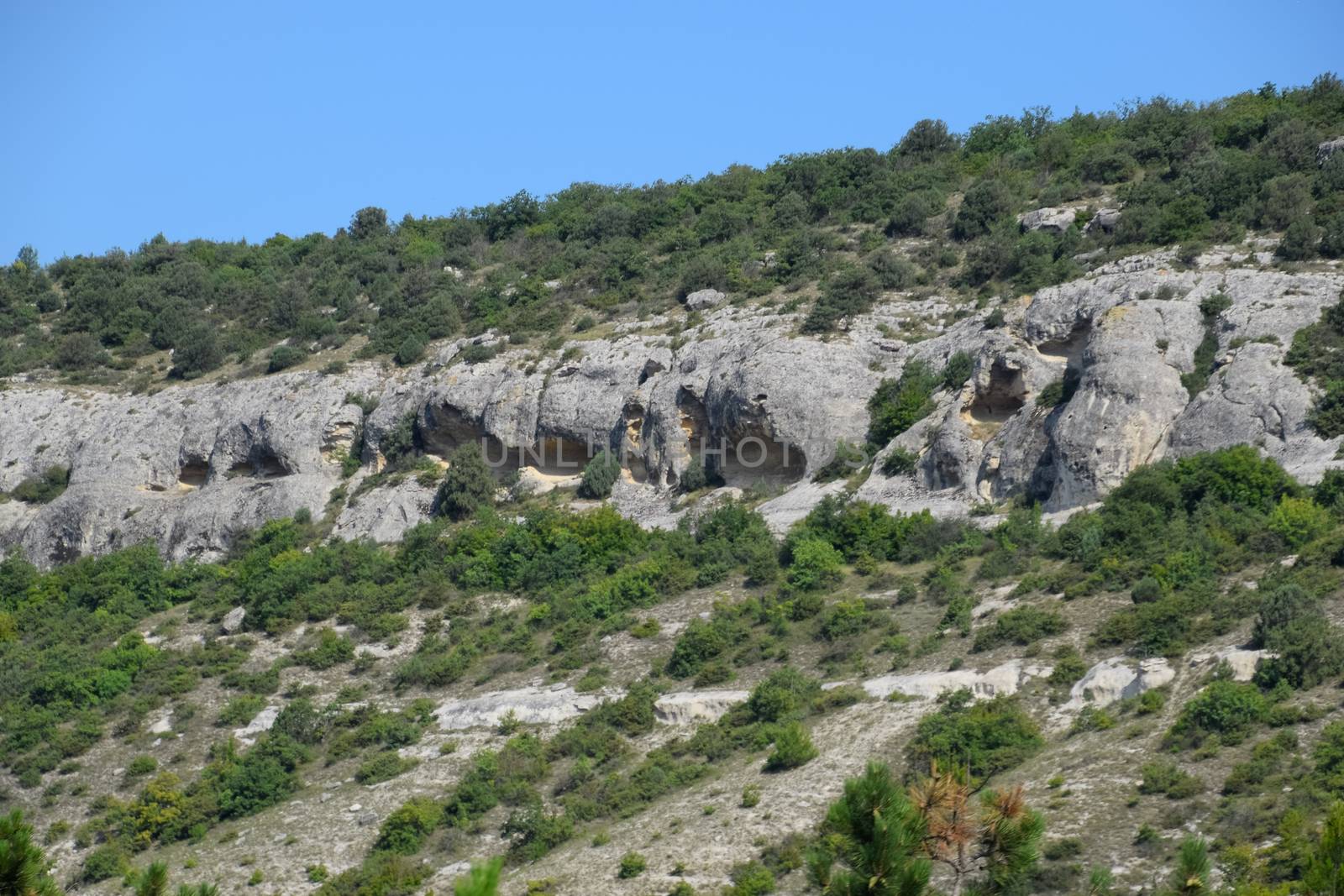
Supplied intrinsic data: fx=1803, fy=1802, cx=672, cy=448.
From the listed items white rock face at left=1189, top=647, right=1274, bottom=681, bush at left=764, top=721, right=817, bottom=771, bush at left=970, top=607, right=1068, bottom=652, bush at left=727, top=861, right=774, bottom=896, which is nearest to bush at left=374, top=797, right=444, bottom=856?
bush at left=764, top=721, right=817, bottom=771

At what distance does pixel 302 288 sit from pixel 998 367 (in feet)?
97.3

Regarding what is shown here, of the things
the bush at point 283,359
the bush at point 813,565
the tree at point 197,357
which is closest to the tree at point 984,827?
the bush at point 813,565

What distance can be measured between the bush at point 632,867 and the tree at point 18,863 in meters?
12.0

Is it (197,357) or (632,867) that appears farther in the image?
(197,357)

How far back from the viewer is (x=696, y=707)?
111 feet

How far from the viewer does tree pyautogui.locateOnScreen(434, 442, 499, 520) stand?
46938 millimetres

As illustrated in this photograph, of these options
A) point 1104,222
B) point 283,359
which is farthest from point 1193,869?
point 283,359

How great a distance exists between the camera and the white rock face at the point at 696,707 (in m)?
33.7

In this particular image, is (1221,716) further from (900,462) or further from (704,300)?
(704,300)

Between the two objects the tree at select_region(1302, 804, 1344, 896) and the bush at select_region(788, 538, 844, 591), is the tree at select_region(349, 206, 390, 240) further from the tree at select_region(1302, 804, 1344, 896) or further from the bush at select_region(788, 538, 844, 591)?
the tree at select_region(1302, 804, 1344, 896)

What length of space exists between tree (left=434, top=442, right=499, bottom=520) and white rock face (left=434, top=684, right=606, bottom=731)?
11.5 m

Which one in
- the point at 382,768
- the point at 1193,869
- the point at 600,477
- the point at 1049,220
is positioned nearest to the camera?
the point at 1193,869

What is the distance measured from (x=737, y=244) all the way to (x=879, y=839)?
1689 inches

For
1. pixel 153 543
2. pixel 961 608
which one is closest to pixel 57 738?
pixel 153 543
